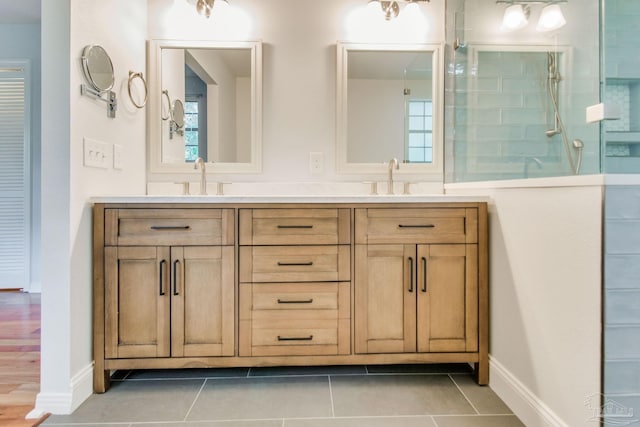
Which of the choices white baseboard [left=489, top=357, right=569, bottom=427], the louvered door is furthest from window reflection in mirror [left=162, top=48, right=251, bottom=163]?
the louvered door

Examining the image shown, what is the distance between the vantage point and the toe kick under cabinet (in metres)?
1.61

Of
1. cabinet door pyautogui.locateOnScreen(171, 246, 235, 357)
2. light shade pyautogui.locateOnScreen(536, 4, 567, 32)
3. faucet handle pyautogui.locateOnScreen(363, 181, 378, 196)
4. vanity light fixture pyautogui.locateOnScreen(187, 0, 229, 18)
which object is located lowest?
cabinet door pyautogui.locateOnScreen(171, 246, 235, 357)

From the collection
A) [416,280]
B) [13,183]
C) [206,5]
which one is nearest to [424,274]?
[416,280]

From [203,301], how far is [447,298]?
3.50 feet

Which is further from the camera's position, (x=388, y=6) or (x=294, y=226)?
(x=388, y=6)

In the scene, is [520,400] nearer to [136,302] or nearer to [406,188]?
[406,188]

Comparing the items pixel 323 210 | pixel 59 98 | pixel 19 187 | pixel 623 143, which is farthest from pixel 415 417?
pixel 19 187

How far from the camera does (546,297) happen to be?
1312 millimetres

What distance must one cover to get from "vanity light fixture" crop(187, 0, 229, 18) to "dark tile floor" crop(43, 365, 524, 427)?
192cm

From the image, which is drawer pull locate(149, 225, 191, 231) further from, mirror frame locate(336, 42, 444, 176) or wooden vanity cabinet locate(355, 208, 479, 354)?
mirror frame locate(336, 42, 444, 176)

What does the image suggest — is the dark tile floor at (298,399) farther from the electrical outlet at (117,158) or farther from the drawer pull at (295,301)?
the electrical outlet at (117,158)

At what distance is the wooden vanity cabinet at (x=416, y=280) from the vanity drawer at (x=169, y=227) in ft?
1.95

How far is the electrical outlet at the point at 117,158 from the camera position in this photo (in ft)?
5.91

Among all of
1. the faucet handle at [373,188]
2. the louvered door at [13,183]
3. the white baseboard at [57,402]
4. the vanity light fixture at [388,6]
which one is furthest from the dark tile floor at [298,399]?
the louvered door at [13,183]
